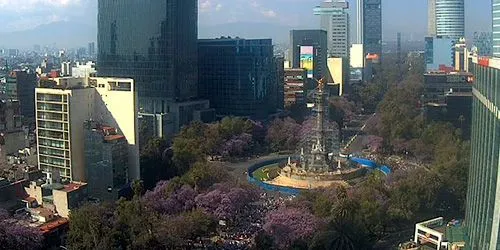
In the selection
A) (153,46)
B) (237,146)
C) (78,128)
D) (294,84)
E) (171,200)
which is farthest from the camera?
(294,84)

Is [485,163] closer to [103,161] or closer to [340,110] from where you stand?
[103,161]

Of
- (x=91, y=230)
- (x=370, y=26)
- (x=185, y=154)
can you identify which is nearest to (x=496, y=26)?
(x=91, y=230)

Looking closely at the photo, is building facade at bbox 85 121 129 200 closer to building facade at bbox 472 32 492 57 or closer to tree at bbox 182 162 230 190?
tree at bbox 182 162 230 190

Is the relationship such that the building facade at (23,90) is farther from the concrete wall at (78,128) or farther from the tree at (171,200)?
the tree at (171,200)

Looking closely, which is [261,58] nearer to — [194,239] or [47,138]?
[47,138]

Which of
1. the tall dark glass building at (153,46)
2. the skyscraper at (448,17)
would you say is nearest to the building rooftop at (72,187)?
the tall dark glass building at (153,46)

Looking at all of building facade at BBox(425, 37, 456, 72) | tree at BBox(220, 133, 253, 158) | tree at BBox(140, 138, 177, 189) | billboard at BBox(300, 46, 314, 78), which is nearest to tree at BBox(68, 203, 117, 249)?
tree at BBox(140, 138, 177, 189)
